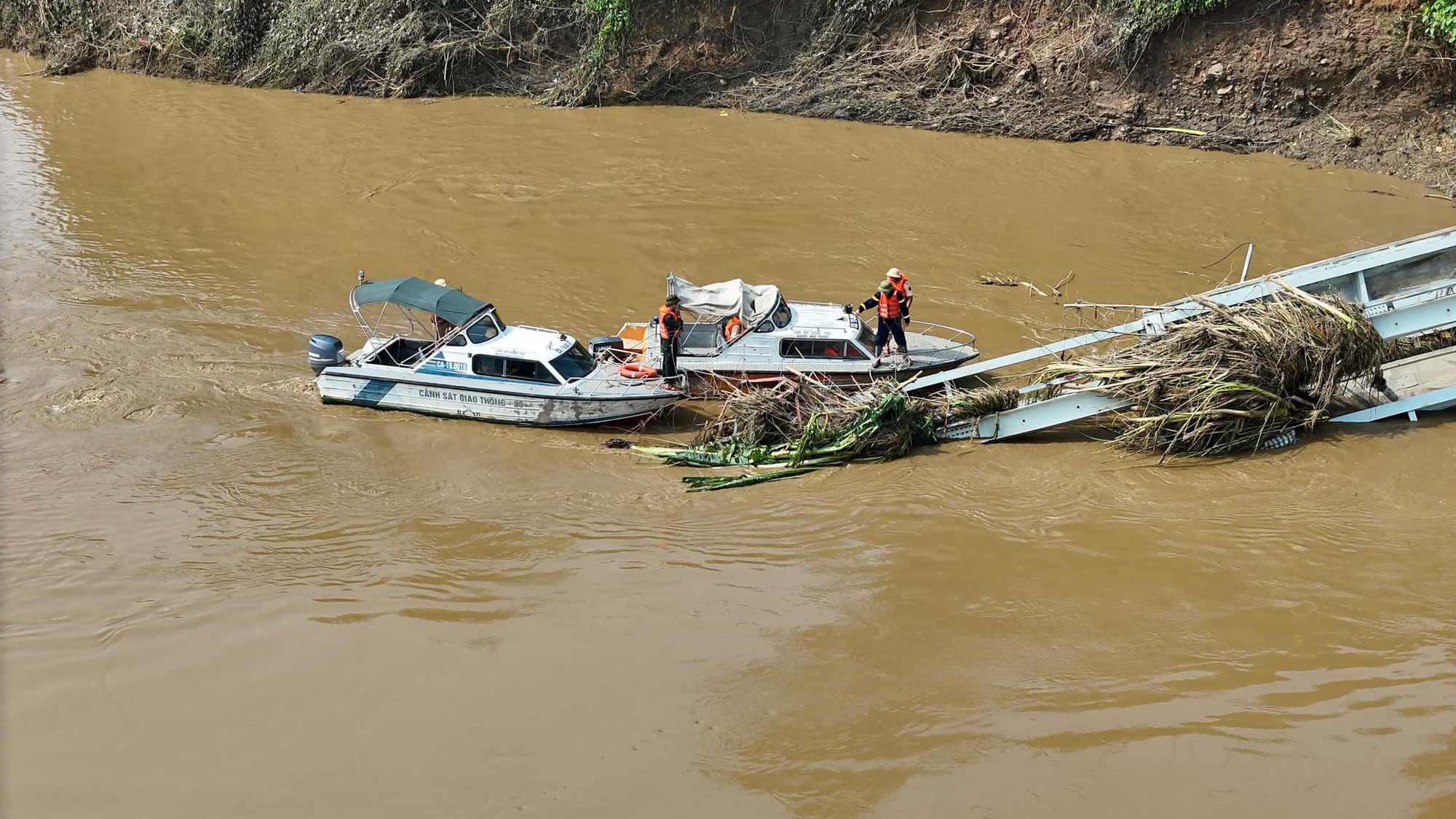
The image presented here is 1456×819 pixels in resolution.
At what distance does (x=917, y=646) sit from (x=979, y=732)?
1.12m

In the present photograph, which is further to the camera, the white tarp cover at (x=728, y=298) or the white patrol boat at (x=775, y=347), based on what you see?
the white tarp cover at (x=728, y=298)

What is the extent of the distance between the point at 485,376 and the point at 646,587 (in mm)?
5571

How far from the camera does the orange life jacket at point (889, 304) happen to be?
13.6 m

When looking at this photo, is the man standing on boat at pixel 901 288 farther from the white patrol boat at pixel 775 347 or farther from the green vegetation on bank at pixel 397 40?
the green vegetation on bank at pixel 397 40

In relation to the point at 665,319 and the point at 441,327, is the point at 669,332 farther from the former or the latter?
the point at 441,327

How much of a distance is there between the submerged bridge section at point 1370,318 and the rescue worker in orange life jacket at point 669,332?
11.1 feet

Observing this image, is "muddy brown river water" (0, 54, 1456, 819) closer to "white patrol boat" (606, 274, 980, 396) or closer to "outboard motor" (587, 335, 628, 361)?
"outboard motor" (587, 335, 628, 361)

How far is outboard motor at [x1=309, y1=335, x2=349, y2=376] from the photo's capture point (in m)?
13.8

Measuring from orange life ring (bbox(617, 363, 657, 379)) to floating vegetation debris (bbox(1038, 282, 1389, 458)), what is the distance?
19.3 ft

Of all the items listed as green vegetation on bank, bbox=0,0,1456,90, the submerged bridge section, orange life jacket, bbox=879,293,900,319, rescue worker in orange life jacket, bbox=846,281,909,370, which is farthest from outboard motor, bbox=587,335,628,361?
green vegetation on bank, bbox=0,0,1456,90

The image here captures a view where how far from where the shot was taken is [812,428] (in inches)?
466

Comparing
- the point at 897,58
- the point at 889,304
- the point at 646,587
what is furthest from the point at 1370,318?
the point at 897,58

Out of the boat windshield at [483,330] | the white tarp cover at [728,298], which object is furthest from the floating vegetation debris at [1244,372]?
the boat windshield at [483,330]

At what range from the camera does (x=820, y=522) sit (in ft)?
33.0
